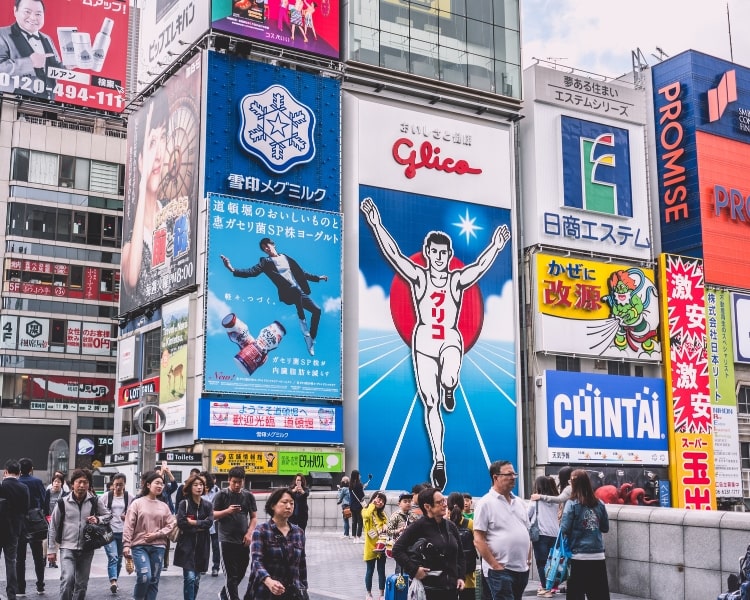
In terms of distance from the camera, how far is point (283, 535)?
8.84 meters

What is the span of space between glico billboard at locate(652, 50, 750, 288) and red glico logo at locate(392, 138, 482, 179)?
1632cm

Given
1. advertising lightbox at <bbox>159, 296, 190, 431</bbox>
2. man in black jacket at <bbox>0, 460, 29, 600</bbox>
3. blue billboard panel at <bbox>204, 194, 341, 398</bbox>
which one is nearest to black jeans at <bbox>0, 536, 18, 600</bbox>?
man in black jacket at <bbox>0, 460, 29, 600</bbox>

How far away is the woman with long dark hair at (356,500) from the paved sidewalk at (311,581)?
5.15 ft

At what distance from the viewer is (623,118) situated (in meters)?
56.6

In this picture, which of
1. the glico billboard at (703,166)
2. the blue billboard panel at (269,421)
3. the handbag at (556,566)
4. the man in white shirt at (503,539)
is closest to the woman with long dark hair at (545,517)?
the handbag at (556,566)

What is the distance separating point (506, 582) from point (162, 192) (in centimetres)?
3898

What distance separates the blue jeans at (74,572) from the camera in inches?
532

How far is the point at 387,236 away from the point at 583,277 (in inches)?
471

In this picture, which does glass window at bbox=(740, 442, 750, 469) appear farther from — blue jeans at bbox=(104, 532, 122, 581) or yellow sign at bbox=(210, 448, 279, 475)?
blue jeans at bbox=(104, 532, 122, 581)

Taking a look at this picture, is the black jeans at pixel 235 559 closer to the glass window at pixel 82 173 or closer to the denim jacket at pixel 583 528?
the denim jacket at pixel 583 528

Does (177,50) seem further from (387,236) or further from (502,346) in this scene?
(502,346)

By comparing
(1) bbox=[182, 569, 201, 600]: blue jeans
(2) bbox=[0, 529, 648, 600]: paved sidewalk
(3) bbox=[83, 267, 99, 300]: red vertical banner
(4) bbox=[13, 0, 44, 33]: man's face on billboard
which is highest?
(4) bbox=[13, 0, 44, 33]: man's face on billboard

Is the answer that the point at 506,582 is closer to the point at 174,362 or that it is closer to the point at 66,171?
the point at 174,362

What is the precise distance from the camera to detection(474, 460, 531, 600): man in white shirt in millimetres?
10320
